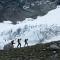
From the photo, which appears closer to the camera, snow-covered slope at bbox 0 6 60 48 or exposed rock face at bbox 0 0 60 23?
snow-covered slope at bbox 0 6 60 48

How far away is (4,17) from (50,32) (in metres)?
62.6

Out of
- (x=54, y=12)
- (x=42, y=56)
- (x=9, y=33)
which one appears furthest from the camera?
(x=54, y=12)

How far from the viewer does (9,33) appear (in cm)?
12006

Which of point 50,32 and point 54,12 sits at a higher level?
point 54,12

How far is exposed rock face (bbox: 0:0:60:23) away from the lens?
166275mm

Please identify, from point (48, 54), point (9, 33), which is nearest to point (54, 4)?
point (9, 33)

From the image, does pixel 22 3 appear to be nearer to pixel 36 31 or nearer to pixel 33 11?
pixel 33 11

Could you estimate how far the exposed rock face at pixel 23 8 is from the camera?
546ft

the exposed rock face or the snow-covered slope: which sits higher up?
the exposed rock face

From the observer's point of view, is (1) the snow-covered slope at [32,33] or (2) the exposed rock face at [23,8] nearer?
(1) the snow-covered slope at [32,33]

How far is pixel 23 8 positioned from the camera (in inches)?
6944

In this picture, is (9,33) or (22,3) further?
(22,3)

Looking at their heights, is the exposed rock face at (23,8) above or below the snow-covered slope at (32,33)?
above

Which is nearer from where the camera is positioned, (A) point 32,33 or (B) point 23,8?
(A) point 32,33
